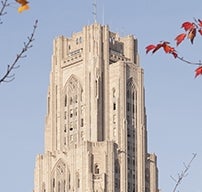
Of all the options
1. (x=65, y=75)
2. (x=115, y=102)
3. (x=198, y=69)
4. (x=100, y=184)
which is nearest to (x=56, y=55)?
(x=65, y=75)

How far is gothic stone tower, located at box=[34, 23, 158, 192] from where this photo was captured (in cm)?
12744

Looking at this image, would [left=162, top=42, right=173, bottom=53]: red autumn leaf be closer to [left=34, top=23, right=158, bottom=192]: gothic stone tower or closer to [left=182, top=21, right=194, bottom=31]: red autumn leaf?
[left=182, top=21, right=194, bottom=31]: red autumn leaf

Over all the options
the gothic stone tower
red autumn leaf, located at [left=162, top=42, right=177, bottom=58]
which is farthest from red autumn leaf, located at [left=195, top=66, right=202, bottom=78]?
the gothic stone tower

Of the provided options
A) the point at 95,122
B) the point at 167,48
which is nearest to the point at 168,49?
the point at 167,48

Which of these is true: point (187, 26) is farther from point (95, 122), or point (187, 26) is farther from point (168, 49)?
point (95, 122)

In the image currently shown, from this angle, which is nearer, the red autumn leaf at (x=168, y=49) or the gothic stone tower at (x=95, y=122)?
the red autumn leaf at (x=168, y=49)

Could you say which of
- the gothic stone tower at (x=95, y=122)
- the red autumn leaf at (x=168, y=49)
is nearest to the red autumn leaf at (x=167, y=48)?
the red autumn leaf at (x=168, y=49)

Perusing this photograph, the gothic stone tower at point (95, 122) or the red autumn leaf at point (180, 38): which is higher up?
the gothic stone tower at point (95, 122)

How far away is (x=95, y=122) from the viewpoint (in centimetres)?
13050

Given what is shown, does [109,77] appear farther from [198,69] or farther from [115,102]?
[198,69]

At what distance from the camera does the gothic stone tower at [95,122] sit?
418 ft

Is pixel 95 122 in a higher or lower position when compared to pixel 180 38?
higher

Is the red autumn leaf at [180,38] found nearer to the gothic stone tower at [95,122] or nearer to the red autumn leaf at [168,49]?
the red autumn leaf at [168,49]

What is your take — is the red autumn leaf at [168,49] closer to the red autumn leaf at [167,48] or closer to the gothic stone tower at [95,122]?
the red autumn leaf at [167,48]
